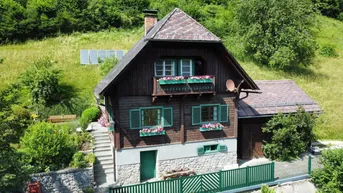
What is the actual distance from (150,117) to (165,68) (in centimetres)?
277

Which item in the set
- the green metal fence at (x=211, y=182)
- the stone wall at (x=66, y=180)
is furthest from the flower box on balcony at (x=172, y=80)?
the stone wall at (x=66, y=180)

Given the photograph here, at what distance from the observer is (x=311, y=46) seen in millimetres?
34062

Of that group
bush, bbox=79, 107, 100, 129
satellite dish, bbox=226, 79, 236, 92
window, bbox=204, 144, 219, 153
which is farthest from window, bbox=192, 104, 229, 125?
bush, bbox=79, 107, 100, 129

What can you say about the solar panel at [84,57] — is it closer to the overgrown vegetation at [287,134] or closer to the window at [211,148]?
the window at [211,148]

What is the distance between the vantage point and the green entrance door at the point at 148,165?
15.1 m

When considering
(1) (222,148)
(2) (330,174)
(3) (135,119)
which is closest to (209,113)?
(1) (222,148)

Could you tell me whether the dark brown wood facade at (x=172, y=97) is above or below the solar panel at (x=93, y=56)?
below

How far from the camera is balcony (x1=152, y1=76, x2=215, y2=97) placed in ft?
46.3

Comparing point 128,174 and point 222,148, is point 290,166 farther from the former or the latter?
point 128,174

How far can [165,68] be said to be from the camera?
14992 mm

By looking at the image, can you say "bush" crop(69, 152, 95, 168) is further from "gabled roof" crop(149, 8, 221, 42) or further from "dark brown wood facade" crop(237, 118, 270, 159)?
"dark brown wood facade" crop(237, 118, 270, 159)

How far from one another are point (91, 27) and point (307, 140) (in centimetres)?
3256

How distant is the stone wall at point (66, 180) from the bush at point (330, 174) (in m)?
11.5

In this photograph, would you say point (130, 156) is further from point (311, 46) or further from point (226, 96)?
point (311, 46)
